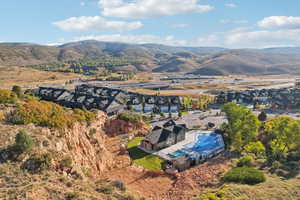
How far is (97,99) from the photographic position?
66250 millimetres

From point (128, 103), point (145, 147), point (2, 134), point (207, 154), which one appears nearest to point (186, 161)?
point (207, 154)

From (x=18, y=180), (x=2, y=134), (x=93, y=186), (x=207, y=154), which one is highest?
(x=2, y=134)

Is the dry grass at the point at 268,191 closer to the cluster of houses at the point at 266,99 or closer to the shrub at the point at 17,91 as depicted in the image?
the shrub at the point at 17,91

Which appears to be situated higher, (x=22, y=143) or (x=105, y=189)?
(x=22, y=143)

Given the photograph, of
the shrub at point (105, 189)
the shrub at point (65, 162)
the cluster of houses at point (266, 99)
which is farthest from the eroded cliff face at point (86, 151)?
the cluster of houses at point (266, 99)

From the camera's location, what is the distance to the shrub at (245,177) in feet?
89.7

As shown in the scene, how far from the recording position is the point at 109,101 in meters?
65.4

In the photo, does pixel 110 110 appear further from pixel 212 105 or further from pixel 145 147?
pixel 212 105

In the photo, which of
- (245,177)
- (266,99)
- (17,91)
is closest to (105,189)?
(245,177)

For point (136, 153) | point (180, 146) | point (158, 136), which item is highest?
point (158, 136)

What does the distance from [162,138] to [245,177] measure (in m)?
19.0

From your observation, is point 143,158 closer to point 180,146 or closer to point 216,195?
point 180,146

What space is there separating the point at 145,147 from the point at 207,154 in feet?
38.6

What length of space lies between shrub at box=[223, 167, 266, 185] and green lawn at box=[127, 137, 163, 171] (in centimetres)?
1152
